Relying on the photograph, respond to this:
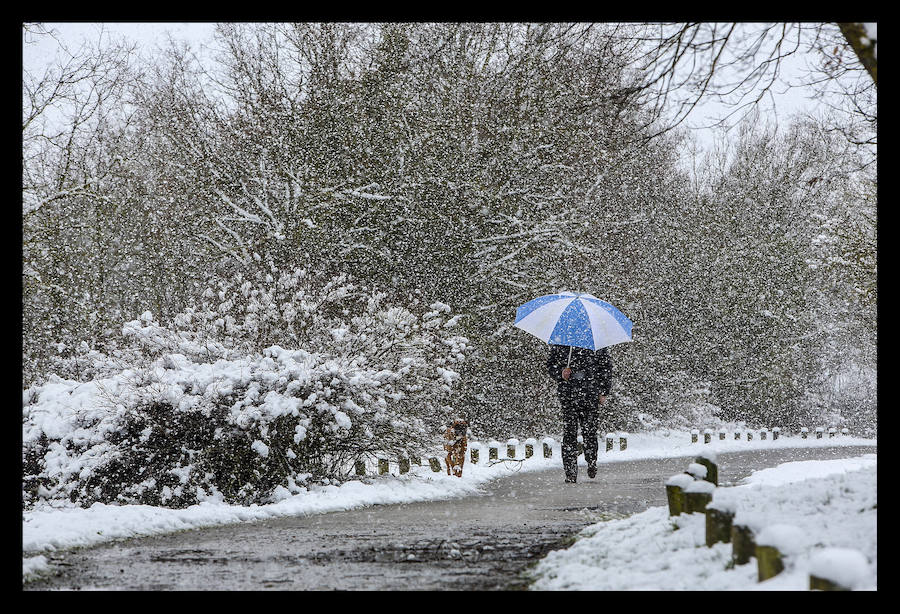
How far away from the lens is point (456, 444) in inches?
572

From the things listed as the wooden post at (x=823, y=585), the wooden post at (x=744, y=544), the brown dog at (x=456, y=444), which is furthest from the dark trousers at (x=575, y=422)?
the wooden post at (x=823, y=585)

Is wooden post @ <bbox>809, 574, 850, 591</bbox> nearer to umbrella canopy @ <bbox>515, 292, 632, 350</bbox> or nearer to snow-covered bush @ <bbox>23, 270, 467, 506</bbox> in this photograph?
snow-covered bush @ <bbox>23, 270, 467, 506</bbox>

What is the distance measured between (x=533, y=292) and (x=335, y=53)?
813cm

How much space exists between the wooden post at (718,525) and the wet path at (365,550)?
1143mm

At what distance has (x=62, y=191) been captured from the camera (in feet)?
69.1

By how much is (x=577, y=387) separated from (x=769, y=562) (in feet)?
26.9

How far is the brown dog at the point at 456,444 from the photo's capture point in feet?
46.9

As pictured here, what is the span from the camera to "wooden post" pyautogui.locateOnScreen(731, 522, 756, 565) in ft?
17.0

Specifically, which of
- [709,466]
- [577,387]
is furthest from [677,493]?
[577,387]

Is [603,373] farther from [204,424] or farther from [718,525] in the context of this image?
[718,525]

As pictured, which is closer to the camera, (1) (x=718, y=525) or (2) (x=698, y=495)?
(1) (x=718, y=525)

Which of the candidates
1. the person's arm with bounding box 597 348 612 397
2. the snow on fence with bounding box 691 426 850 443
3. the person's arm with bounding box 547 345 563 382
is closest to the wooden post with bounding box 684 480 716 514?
the person's arm with bounding box 597 348 612 397
